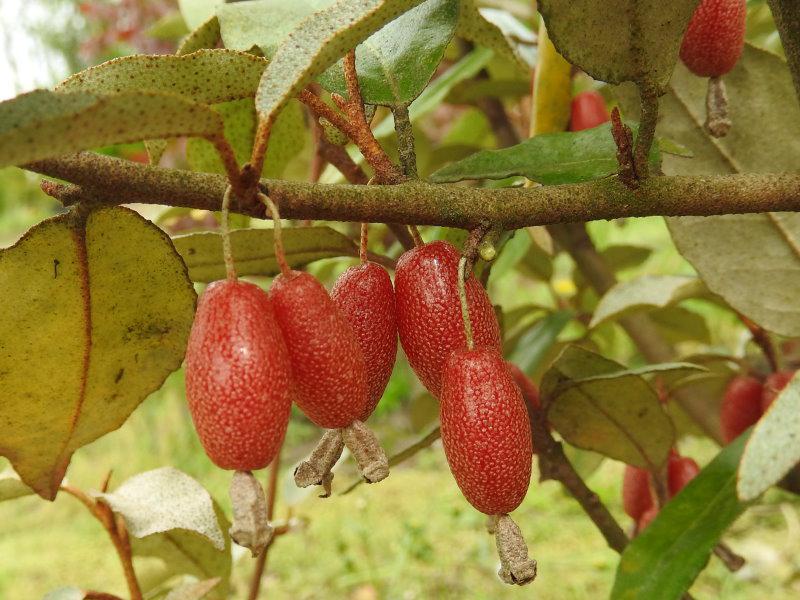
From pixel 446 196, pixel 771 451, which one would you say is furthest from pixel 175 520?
pixel 771 451

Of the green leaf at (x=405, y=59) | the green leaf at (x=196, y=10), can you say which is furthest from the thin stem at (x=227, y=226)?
the green leaf at (x=196, y=10)

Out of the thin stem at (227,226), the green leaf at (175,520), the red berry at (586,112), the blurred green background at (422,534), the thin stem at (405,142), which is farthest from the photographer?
the blurred green background at (422,534)

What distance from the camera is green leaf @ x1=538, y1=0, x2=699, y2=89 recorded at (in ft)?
1.82

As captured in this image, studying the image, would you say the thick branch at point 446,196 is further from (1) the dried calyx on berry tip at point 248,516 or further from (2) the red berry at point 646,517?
(2) the red berry at point 646,517

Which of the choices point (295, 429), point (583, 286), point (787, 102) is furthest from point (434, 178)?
point (295, 429)

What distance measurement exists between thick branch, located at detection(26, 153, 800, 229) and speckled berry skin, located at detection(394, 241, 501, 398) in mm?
A: 37

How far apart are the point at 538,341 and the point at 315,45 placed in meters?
1.02

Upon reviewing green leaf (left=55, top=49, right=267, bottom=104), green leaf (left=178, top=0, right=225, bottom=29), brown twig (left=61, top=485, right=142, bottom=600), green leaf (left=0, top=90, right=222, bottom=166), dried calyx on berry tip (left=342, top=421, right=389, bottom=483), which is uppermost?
green leaf (left=0, top=90, right=222, bottom=166)

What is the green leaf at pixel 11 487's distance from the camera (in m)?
0.94

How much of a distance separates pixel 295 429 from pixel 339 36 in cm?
347

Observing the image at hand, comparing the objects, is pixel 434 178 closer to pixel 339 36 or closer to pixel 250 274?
pixel 339 36

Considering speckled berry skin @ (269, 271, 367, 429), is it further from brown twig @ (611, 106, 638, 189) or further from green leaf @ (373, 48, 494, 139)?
green leaf @ (373, 48, 494, 139)

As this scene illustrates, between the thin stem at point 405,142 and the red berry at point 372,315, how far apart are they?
0.27 ft

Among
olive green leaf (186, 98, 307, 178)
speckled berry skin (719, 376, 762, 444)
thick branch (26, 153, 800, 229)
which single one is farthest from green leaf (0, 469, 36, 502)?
speckled berry skin (719, 376, 762, 444)
